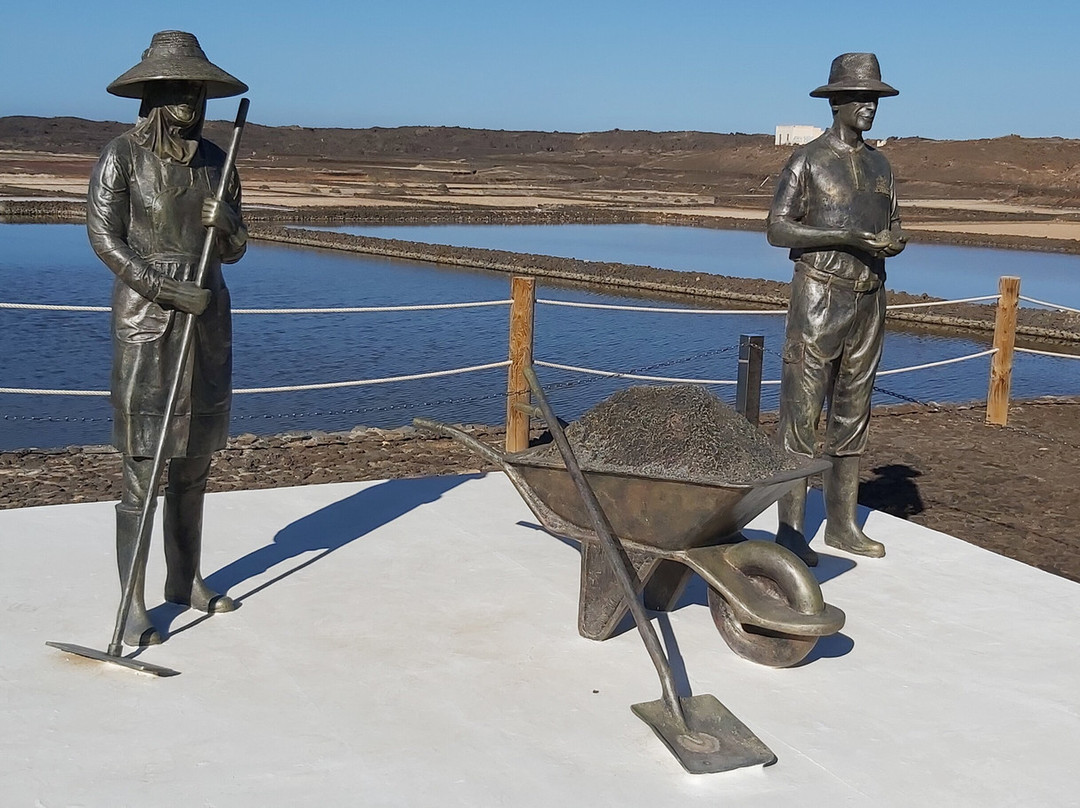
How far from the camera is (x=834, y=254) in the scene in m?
4.75

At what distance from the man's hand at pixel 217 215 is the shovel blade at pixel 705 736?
5.81ft

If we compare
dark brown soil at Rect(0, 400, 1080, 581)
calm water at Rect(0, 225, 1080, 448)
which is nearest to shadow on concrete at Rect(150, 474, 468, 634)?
dark brown soil at Rect(0, 400, 1080, 581)

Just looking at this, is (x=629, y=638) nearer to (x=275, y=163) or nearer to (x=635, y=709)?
(x=635, y=709)

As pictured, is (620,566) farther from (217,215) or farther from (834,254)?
(834,254)

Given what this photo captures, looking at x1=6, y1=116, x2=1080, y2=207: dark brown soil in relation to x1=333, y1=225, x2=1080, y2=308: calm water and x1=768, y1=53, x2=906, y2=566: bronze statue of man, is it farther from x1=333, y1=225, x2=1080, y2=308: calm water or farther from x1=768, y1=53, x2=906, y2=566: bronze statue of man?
x1=768, y1=53, x2=906, y2=566: bronze statue of man

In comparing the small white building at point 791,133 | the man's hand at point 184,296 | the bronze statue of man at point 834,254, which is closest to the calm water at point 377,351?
the bronze statue of man at point 834,254

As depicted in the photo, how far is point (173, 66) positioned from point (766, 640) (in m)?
2.38

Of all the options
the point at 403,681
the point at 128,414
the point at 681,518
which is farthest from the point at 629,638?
the point at 128,414

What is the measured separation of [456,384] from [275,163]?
6684 centimetres

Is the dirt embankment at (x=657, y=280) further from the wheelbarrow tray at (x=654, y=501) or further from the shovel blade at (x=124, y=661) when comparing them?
the shovel blade at (x=124, y=661)

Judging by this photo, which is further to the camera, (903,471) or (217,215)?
(903,471)

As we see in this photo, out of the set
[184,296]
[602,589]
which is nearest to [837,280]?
Answer: [602,589]

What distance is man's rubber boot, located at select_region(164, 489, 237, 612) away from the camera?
13.4ft

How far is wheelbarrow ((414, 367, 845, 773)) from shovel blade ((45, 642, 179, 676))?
3.80 feet
